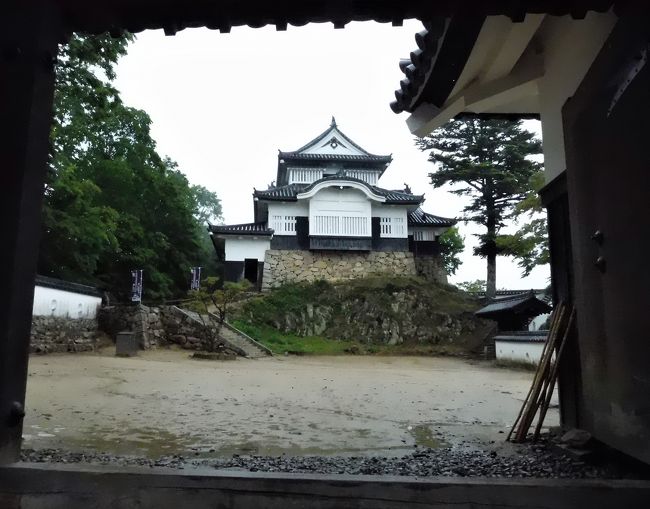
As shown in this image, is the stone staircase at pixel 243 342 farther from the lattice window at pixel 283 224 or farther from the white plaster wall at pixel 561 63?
the white plaster wall at pixel 561 63

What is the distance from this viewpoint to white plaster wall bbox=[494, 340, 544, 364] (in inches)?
575

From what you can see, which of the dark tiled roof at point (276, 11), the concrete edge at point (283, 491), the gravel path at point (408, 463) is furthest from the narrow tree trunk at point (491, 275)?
the concrete edge at point (283, 491)

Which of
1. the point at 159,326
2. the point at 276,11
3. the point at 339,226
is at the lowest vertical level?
the point at 159,326

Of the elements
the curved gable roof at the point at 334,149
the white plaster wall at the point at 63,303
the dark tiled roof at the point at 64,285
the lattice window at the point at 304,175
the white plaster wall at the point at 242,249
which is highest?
the curved gable roof at the point at 334,149

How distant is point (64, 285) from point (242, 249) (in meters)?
11.1

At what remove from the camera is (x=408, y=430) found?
214 inches

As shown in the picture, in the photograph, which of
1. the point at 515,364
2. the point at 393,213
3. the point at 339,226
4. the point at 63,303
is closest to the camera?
the point at 515,364

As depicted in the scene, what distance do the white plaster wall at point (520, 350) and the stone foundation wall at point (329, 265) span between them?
9.99 m

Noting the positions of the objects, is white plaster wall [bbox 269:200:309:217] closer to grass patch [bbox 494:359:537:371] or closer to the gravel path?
grass patch [bbox 494:359:537:371]

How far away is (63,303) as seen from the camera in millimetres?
16344

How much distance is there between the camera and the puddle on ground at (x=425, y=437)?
467 centimetres

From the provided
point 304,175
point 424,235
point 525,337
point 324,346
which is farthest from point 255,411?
point 304,175

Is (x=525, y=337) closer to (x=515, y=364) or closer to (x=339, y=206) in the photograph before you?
(x=515, y=364)

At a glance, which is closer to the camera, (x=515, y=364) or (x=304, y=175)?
(x=515, y=364)
